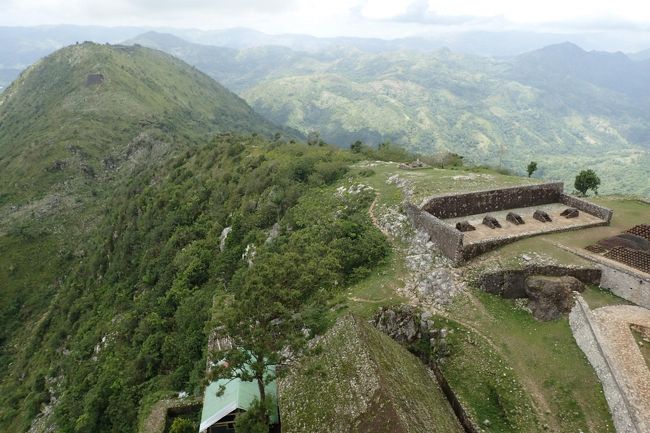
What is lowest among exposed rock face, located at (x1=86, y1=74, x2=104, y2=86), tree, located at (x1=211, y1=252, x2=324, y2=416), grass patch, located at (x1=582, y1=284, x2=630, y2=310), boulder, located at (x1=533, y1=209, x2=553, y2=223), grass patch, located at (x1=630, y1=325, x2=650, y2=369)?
grass patch, located at (x1=582, y1=284, x2=630, y2=310)

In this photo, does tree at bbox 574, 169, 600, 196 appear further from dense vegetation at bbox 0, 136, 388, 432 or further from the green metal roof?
the green metal roof

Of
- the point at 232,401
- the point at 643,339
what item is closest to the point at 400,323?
the point at 232,401

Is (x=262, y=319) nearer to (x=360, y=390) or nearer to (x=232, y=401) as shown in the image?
(x=360, y=390)

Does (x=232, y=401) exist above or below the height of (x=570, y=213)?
below

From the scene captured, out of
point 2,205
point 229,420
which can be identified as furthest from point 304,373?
point 2,205

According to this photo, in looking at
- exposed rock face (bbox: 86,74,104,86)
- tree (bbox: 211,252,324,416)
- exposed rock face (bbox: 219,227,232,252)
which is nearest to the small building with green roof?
tree (bbox: 211,252,324,416)

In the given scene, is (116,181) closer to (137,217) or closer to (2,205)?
(2,205)
